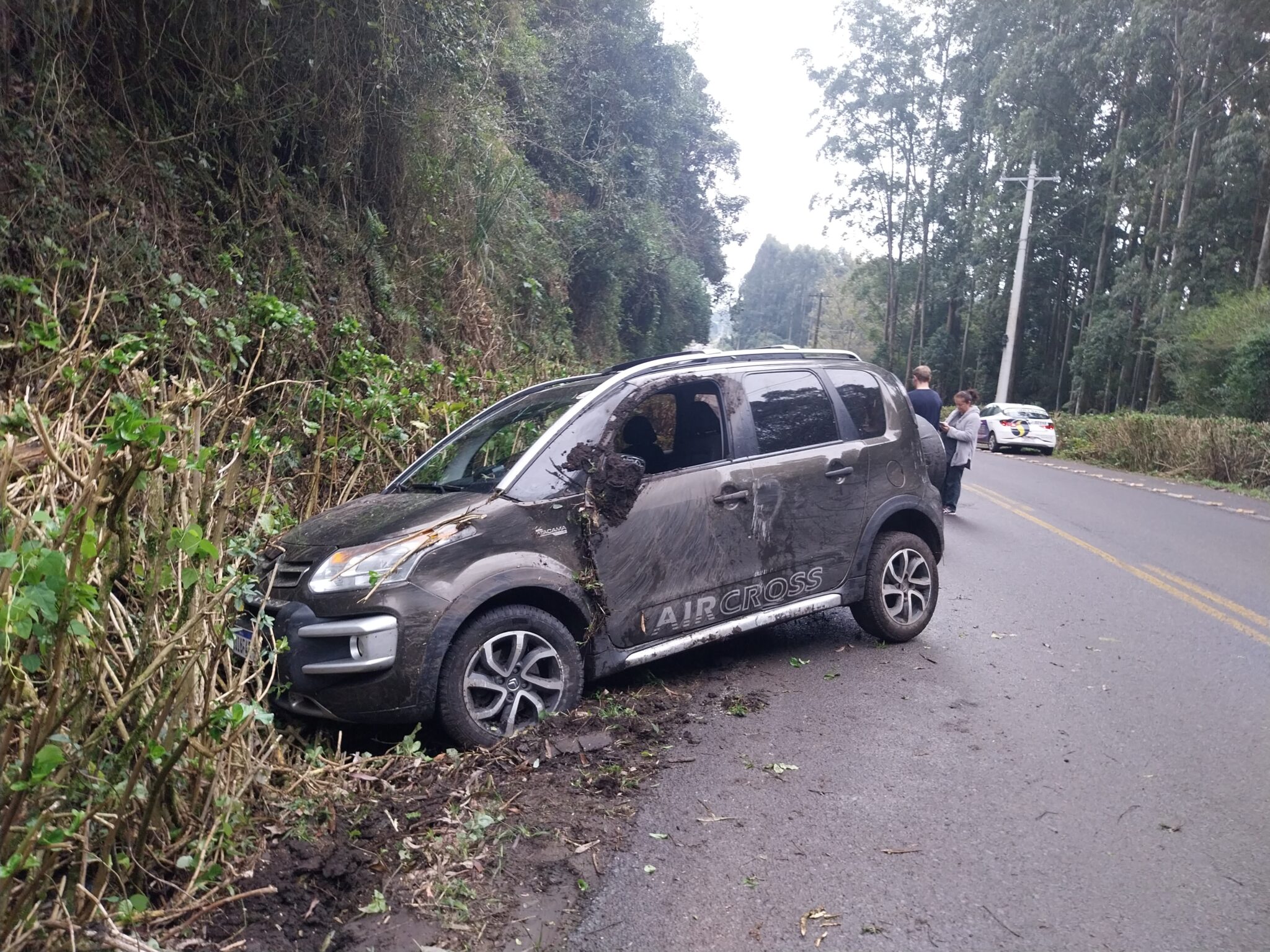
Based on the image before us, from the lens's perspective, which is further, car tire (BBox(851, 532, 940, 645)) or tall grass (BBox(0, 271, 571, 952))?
car tire (BBox(851, 532, 940, 645))

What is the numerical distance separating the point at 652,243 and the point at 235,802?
2363cm

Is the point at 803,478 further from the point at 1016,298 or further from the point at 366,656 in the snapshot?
the point at 1016,298

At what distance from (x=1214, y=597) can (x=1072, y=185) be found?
42.7 metres

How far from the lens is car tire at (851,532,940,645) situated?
21.1 feet

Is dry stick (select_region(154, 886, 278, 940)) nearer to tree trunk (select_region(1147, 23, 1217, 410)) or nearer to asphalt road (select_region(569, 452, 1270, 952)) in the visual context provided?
asphalt road (select_region(569, 452, 1270, 952))

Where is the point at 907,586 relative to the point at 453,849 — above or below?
above

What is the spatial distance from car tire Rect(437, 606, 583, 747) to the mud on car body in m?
0.01

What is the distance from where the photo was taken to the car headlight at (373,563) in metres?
4.53

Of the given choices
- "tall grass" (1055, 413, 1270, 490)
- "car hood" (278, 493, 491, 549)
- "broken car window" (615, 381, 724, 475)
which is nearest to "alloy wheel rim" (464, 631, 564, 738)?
"car hood" (278, 493, 491, 549)

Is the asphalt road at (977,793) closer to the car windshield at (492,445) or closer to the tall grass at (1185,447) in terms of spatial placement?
the car windshield at (492,445)

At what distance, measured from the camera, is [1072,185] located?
149 ft

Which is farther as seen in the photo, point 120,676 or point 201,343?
point 201,343

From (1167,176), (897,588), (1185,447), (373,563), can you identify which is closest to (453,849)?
(373,563)

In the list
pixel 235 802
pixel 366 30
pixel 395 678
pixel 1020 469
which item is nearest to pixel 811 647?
pixel 395 678
